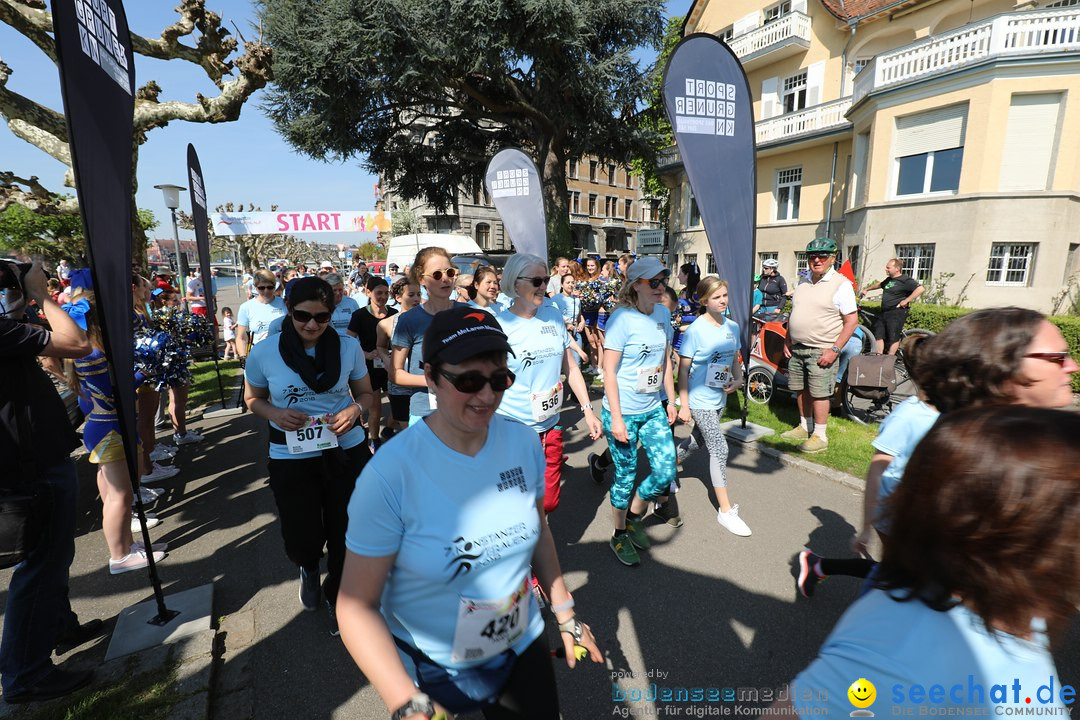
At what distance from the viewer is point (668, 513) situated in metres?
4.26

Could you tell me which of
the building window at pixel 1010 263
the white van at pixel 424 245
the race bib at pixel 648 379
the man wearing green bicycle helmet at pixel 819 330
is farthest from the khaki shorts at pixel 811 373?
the white van at pixel 424 245

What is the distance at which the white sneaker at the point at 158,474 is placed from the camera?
5.16m

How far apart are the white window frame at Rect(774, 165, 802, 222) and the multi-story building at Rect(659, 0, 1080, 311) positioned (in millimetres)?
118

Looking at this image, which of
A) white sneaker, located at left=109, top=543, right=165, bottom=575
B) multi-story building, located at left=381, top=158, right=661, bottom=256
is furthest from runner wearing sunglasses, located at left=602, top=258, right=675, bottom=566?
multi-story building, located at left=381, top=158, right=661, bottom=256

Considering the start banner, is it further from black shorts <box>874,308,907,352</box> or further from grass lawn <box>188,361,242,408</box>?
black shorts <box>874,308,907,352</box>

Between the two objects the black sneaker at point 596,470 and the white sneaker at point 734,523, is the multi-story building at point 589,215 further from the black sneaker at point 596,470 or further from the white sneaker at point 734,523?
the white sneaker at point 734,523

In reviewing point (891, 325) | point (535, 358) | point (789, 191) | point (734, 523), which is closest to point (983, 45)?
point (789, 191)

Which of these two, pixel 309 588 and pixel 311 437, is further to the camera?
pixel 309 588

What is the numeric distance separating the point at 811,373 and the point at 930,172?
14150 mm

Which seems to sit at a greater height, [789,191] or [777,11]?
[777,11]

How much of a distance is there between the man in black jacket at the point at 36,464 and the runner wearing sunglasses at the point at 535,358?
2301 millimetres

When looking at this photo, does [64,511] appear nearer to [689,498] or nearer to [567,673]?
[567,673]


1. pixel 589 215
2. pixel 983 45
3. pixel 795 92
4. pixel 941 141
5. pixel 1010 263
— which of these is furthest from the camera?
pixel 589 215

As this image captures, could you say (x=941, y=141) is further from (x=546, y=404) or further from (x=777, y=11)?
(x=546, y=404)
